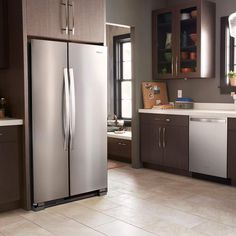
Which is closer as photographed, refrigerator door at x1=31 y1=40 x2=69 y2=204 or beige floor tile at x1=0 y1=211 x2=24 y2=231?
beige floor tile at x1=0 y1=211 x2=24 y2=231

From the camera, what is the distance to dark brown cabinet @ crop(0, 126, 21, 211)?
342 centimetres

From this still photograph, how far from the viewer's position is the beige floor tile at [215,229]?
2974 millimetres

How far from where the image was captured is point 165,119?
4.99 meters

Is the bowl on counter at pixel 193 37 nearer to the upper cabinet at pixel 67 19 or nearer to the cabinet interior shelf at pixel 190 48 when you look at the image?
the cabinet interior shelf at pixel 190 48

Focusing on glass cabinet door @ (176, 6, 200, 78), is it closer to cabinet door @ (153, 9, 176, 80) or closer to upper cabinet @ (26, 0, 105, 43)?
cabinet door @ (153, 9, 176, 80)

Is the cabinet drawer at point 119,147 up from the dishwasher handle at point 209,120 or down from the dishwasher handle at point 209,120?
down

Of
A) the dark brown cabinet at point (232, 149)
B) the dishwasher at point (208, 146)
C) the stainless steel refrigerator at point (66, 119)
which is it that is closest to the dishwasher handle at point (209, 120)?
the dishwasher at point (208, 146)

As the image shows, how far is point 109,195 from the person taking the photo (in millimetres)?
4082

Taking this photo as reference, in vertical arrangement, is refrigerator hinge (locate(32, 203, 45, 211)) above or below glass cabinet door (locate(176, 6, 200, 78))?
below

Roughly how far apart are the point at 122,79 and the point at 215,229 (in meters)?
4.21

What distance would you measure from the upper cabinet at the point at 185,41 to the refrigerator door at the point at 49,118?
6.70 feet

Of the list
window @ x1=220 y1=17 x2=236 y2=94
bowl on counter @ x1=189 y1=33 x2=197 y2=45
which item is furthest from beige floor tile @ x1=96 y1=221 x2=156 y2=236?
bowl on counter @ x1=189 y1=33 x2=197 y2=45

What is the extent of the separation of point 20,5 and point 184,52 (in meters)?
2.50

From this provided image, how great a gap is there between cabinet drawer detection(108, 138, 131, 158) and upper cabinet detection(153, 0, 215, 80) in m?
1.14
